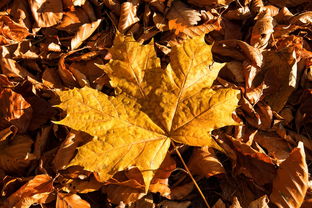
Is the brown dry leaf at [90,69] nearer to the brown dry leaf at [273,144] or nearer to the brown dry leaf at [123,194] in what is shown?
the brown dry leaf at [123,194]

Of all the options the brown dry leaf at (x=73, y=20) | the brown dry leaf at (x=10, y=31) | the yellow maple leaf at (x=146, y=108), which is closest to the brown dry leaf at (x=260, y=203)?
the yellow maple leaf at (x=146, y=108)

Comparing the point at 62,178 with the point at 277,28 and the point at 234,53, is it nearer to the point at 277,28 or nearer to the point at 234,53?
the point at 234,53

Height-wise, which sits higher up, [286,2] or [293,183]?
[286,2]

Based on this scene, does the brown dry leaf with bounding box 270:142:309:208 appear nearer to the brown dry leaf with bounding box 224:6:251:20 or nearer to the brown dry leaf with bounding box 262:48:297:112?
the brown dry leaf with bounding box 262:48:297:112

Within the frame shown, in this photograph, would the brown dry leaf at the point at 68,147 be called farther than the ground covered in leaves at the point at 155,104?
Yes

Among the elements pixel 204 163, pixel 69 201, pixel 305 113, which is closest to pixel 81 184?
pixel 69 201

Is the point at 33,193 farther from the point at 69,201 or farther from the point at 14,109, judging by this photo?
the point at 14,109
